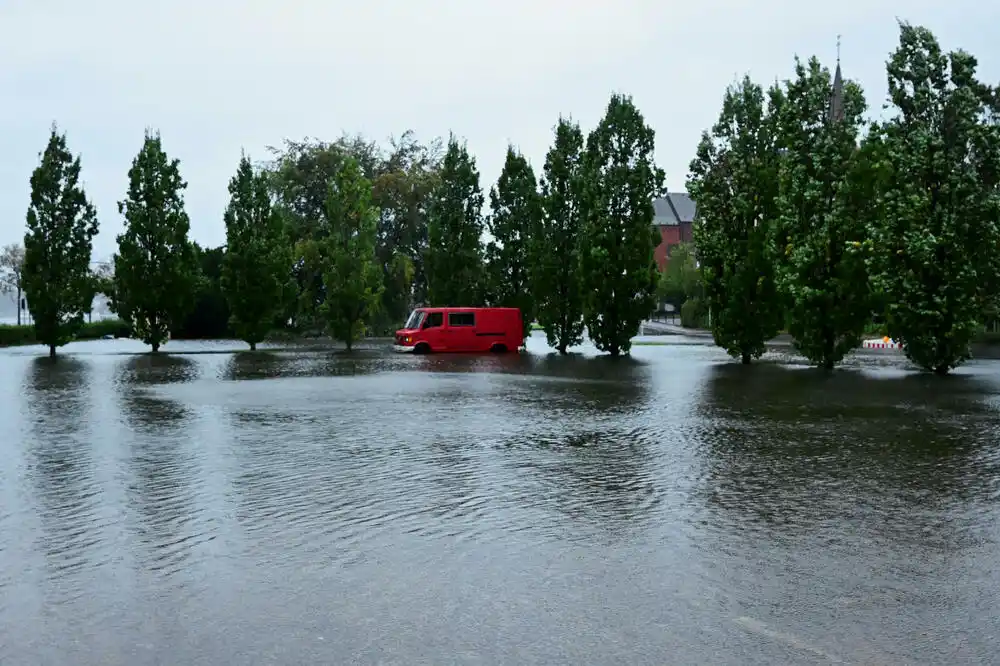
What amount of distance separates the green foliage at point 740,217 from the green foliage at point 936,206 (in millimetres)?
5081

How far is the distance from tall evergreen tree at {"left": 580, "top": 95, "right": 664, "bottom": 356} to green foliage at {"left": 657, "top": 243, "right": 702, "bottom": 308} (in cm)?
4622

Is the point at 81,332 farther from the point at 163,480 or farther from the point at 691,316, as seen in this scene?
the point at 163,480

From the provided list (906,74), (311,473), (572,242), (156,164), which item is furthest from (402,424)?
(156,164)

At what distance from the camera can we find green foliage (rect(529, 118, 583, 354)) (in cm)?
4241

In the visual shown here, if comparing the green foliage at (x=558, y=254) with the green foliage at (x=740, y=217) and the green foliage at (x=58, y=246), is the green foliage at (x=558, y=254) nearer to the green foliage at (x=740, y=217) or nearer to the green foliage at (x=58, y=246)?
the green foliage at (x=740, y=217)

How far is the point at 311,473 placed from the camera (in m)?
10.6

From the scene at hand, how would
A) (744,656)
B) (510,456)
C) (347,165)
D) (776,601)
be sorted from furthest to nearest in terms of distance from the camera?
(347,165), (510,456), (776,601), (744,656)

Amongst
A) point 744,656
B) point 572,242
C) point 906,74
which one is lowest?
point 744,656

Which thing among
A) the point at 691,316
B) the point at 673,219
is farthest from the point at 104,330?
the point at 673,219

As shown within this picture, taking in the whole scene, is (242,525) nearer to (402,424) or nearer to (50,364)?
(402,424)

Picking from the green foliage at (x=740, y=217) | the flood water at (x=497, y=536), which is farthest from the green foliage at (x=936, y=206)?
the flood water at (x=497, y=536)

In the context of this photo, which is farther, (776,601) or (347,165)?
(347,165)

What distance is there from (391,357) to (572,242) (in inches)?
391

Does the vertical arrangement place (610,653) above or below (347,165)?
below
